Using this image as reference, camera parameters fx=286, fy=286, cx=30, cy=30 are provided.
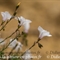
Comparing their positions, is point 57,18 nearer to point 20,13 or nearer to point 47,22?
point 47,22

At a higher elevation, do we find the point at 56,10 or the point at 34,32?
the point at 56,10

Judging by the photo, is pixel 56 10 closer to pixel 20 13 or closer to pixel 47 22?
pixel 47 22

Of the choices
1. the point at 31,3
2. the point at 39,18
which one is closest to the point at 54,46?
the point at 39,18

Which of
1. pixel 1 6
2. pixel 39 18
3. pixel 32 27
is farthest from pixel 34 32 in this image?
pixel 1 6

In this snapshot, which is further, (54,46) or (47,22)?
(47,22)

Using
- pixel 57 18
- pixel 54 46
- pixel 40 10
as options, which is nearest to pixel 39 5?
pixel 40 10

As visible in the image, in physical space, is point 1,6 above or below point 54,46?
above

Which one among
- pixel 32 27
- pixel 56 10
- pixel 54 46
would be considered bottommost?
pixel 54 46

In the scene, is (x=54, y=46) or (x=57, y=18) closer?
(x=54, y=46)
